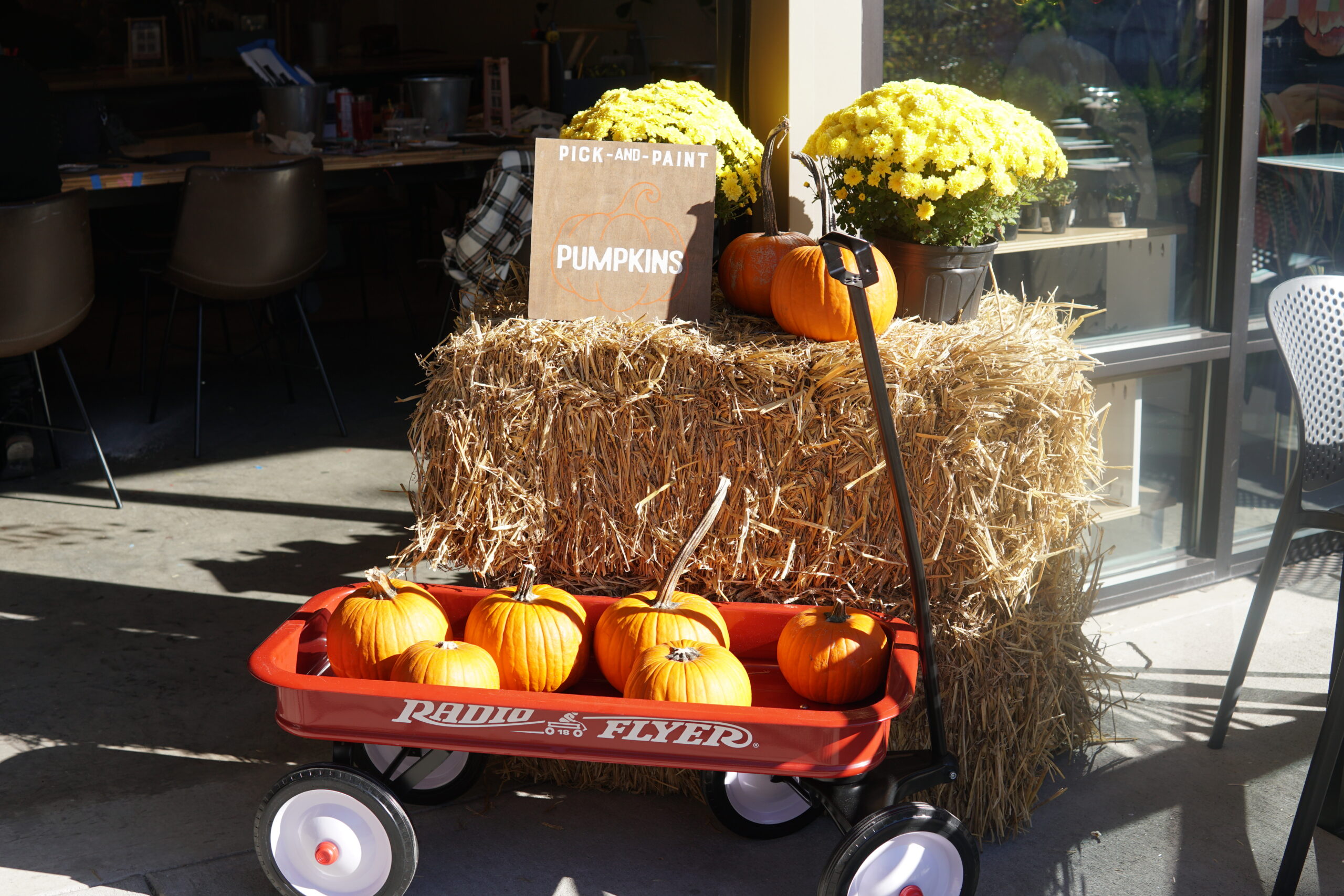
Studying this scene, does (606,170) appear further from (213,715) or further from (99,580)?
(99,580)

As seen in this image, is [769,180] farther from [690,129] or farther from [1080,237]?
[1080,237]

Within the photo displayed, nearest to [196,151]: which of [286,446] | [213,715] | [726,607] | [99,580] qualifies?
[286,446]

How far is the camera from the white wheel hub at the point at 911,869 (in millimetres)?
1833

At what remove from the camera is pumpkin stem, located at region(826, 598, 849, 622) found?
6.52ft

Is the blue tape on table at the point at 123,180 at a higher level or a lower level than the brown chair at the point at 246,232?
higher

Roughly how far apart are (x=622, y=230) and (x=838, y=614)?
35.8 inches

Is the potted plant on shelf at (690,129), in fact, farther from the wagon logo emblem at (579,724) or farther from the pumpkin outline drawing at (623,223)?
the wagon logo emblem at (579,724)

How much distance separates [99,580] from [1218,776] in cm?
308

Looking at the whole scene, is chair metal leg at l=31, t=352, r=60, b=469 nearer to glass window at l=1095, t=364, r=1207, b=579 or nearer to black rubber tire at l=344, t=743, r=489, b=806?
black rubber tire at l=344, t=743, r=489, b=806

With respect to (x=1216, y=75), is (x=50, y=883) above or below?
below

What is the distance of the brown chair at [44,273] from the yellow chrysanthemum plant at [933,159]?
269cm

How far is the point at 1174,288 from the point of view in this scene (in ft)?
10.5

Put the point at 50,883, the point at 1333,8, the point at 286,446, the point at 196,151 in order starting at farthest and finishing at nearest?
the point at 196,151 < the point at 286,446 < the point at 1333,8 < the point at 50,883

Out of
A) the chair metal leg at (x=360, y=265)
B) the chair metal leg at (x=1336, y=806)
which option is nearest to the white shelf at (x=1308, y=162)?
the chair metal leg at (x=1336, y=806)
